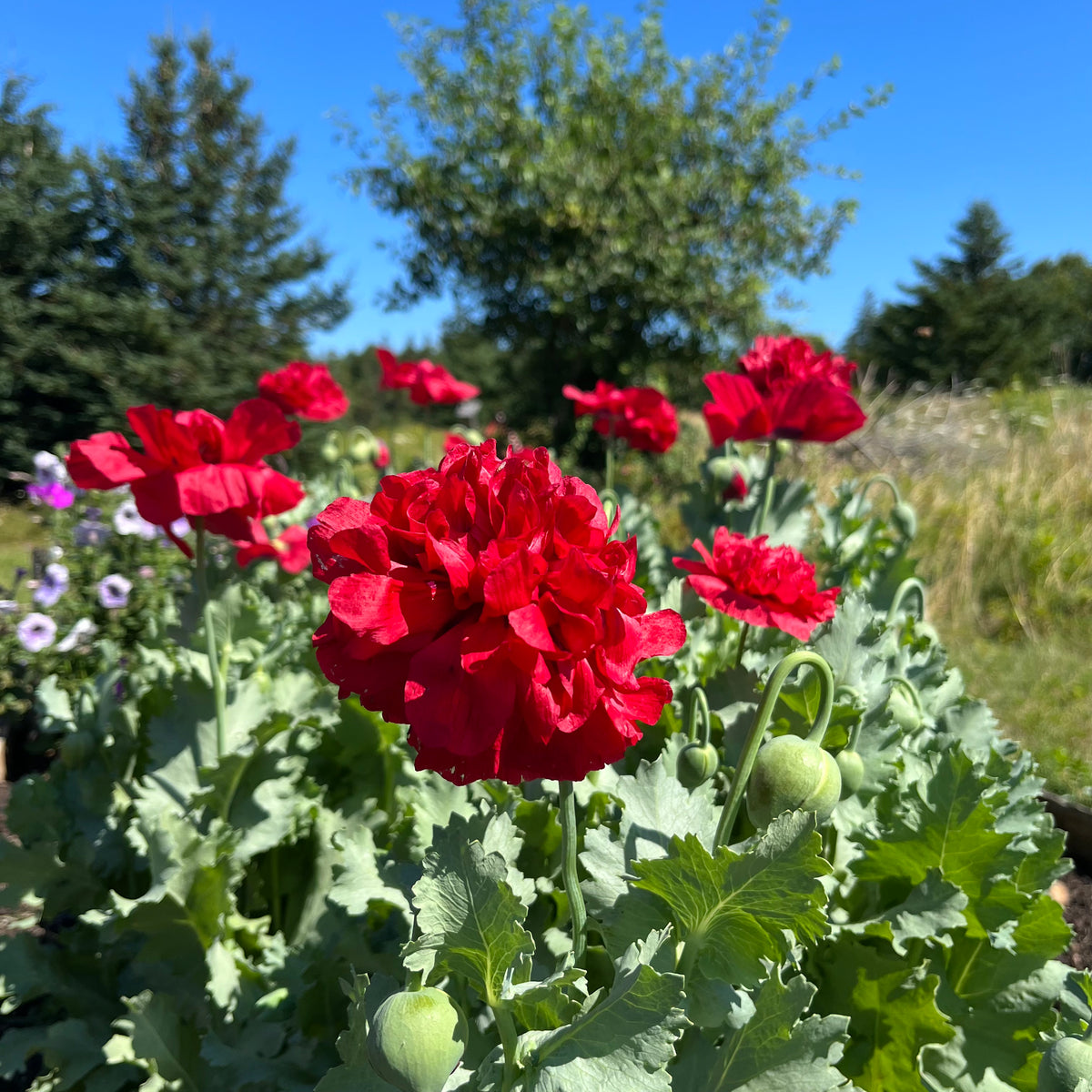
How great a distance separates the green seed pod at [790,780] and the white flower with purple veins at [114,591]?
3054 millimetres

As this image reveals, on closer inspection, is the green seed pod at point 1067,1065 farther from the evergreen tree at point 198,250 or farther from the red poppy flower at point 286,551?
the evergreen tree at point 198,250

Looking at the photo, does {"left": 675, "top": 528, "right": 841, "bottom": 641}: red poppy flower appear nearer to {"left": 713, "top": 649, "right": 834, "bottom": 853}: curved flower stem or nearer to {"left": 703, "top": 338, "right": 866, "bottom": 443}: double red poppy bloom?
{"left": 713, "top": 649, "right": 834, "bottom": 853}: curved flower stem

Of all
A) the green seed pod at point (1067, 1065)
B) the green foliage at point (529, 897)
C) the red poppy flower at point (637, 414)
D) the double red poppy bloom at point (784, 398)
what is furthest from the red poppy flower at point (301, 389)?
the green seed pod at point (1067, 1065)

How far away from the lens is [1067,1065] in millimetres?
904

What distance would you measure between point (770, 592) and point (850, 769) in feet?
0.98

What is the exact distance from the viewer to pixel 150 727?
1792 mm

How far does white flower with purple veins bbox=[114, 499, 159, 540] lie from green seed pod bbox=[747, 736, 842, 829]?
3.03 metres

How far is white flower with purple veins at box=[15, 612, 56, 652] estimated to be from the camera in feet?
10.4

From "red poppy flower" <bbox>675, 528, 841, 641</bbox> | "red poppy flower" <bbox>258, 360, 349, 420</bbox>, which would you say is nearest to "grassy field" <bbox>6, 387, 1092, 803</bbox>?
"red poppy flower" <bbox>258, 360, 349, 420</bbox>

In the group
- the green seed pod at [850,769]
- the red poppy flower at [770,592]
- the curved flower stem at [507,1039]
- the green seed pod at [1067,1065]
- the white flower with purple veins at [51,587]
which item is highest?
the white flower with purple veins at [51,587]

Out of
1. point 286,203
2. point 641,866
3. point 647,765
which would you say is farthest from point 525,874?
point 286,203

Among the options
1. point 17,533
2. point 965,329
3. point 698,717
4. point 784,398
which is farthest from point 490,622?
point 965,329

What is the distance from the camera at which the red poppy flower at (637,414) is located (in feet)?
9.39

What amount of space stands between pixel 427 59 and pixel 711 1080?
10.7m
